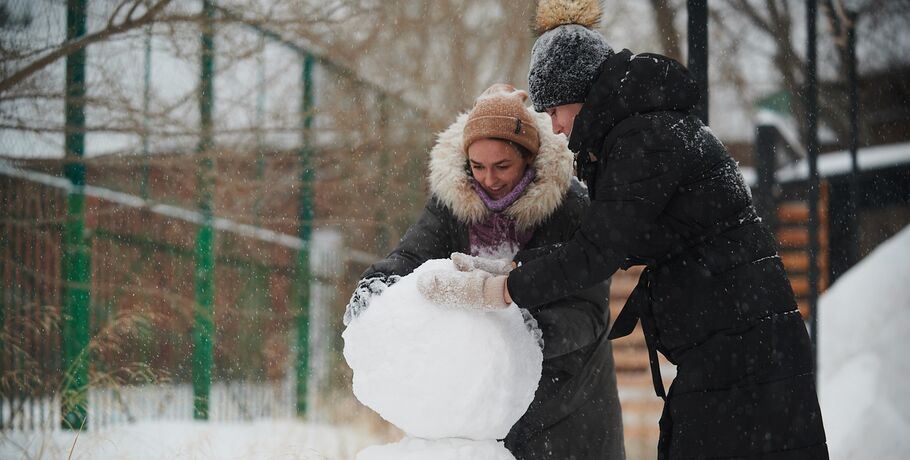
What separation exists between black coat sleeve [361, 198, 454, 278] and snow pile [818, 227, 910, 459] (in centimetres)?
339

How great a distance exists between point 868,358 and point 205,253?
5235mm

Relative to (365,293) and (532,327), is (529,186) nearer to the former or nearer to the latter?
(532,327)

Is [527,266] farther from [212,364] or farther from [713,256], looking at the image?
[212,364]

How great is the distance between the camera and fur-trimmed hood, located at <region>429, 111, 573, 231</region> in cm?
239

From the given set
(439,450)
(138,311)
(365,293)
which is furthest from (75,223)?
(439,450)

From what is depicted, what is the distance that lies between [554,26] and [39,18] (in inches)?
158

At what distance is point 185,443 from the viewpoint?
4.34 m

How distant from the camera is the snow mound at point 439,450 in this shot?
6.76 ft

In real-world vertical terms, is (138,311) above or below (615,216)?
below

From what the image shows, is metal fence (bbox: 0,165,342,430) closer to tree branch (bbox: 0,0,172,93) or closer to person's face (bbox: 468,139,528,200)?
tree branch (bbox: 0,0,172,93)

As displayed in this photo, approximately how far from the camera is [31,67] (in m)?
4.59

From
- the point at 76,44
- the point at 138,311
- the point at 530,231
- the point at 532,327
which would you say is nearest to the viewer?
→ the point at 532,327

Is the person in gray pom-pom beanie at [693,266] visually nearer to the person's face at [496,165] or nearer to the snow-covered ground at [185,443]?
the person's face at [496,165]

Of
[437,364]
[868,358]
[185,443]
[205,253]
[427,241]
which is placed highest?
[205,253]
